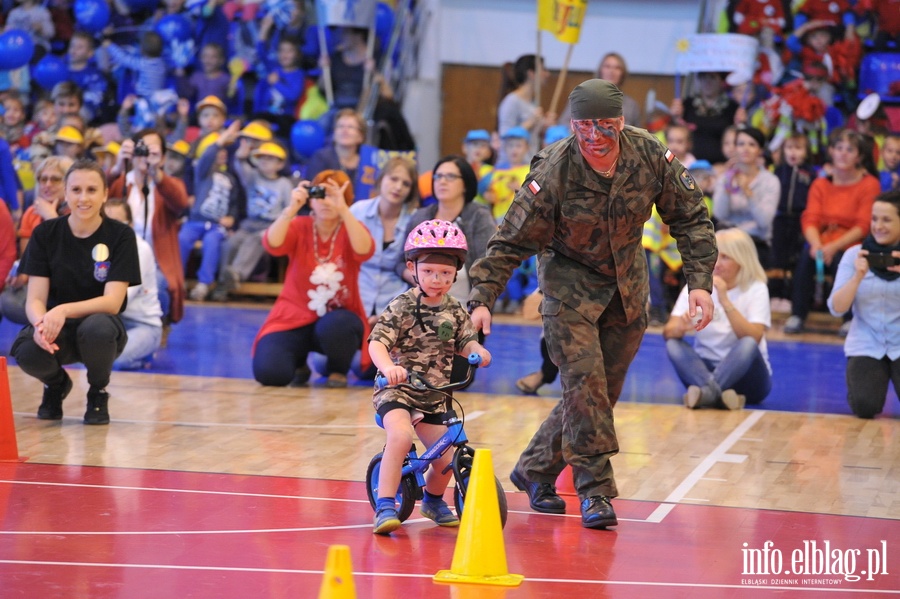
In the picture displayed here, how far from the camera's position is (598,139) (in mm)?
4836

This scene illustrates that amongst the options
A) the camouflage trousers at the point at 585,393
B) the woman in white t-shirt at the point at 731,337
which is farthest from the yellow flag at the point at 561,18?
the camouflage trousers at the point at 585,393

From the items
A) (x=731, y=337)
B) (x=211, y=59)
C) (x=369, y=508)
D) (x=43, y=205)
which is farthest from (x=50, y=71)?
(x=369, y=508)

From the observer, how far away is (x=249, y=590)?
4012mm

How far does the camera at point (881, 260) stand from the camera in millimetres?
7855

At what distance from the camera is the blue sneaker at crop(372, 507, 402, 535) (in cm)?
474

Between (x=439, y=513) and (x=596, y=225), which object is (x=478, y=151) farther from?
(x=439, y=513)

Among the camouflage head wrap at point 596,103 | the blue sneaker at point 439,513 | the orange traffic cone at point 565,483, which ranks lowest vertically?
the orange traffic cone at point 565,483

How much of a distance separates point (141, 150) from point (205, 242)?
10.6 ft

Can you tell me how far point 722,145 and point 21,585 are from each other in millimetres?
10169

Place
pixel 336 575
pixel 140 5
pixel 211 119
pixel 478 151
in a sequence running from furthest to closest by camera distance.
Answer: pixel 140 5
pixel 211 119
pixel 478 151
pixel 336 575

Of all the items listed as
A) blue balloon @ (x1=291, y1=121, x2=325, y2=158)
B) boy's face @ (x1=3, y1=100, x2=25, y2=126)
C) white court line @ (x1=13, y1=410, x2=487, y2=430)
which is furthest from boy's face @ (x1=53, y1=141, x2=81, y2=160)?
white court line @ (x1=13, y1=410, x2=487, y2=430)

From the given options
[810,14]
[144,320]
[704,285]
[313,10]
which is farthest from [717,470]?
[313,10]

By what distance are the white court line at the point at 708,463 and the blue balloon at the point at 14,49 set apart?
983 centimetres

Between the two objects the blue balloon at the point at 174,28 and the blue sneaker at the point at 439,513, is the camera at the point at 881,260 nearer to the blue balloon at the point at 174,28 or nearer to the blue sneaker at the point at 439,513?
the blue sneaker at the point at 439,513
